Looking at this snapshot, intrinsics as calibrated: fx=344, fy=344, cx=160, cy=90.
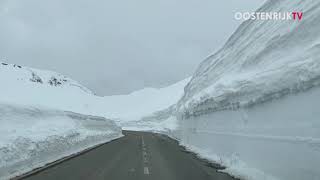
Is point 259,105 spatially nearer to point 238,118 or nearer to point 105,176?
point 238,118

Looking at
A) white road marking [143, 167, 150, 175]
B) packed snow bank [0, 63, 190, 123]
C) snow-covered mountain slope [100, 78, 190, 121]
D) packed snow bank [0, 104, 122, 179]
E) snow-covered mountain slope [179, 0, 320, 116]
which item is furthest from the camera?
packed snow bank [0, 63, 190, 123]

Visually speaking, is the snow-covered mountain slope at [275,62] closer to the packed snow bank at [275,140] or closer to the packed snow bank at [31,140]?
the packed snow bank at [275,140]

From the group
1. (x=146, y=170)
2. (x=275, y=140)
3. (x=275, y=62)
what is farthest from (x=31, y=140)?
(x=275, y=62)

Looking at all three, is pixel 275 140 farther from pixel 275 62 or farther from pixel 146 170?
pixel 146 170

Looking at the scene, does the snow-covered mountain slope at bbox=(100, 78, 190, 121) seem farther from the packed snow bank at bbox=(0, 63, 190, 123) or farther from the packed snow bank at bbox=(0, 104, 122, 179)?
the packed snow bank at bbox=(0, 104, 122, 179)

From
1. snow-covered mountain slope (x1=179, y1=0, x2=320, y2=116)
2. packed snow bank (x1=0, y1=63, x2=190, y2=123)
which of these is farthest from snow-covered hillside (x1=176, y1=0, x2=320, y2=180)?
packed snow bank (x1=0, y1=63, x2=190, y2=123)

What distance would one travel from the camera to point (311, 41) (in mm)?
11703

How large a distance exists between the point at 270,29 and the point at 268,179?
1052cm

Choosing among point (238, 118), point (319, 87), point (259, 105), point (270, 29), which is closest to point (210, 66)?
point (270, 29)

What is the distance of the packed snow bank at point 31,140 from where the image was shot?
1188cm

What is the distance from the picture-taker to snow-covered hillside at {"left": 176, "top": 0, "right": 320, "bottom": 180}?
9133 mm

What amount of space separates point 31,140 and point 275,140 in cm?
969

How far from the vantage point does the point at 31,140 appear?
14359mm

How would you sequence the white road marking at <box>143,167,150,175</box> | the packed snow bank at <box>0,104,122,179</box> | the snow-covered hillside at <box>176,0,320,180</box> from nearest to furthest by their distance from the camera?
1. the snow-covered hillside at <box>176,0,320,180</box>
2. the packed snow bank at <box>0,104,122,179</box>
3. the white road marking at <box>143,167,150,175</box>
